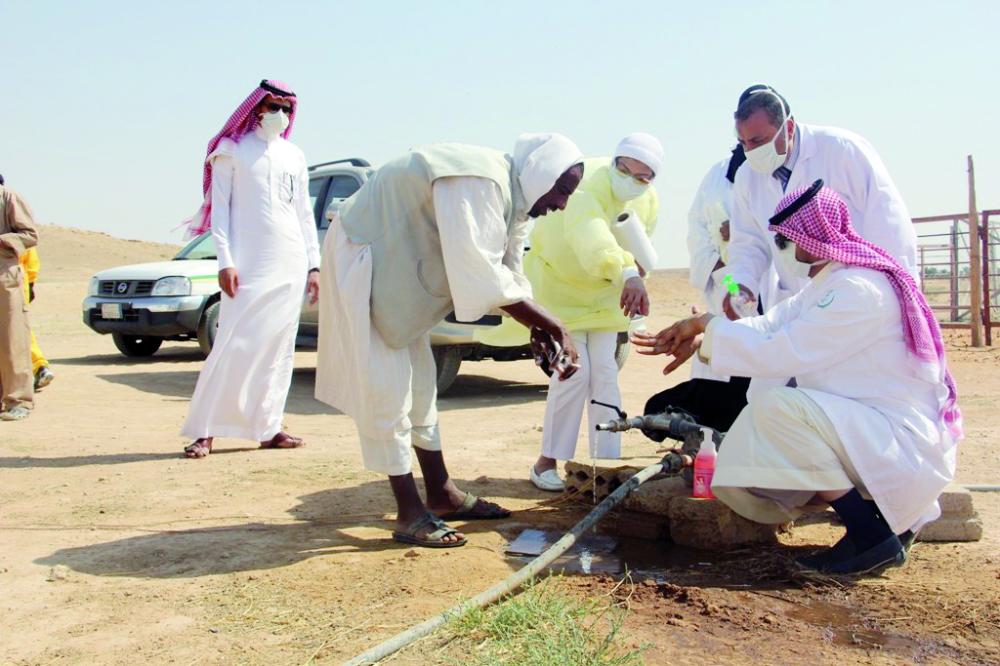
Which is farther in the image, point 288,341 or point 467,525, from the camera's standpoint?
point 288,341

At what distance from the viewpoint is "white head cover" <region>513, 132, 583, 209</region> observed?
171 inches

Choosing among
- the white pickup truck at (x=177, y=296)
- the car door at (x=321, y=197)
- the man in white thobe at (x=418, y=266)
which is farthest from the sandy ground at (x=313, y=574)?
the white pickup truck at (x=177, y=296)

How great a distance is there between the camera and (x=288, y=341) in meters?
6.92

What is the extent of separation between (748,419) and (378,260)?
1.65 m

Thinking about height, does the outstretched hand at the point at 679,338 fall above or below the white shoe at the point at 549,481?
above

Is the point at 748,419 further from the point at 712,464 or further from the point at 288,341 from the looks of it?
the point at 288,341

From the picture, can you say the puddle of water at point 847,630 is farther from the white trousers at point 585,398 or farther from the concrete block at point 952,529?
the white trousers at point 585,398

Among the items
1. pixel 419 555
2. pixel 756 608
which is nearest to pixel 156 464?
pixel 419 555

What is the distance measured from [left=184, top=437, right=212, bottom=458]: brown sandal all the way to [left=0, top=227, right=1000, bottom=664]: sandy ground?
0.16m

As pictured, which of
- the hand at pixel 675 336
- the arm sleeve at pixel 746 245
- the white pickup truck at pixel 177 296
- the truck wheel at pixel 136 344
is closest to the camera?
the hand at pixel 675 336

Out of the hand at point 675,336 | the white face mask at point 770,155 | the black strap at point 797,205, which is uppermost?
the white face mask at point 770,155

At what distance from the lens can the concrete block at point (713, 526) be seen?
468cm

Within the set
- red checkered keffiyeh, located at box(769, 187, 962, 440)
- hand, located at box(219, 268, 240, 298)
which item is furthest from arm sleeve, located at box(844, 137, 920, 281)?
hand, located at box(219, 268, 240, 298)

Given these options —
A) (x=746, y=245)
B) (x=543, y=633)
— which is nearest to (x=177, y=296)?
(x=746, y=245)
